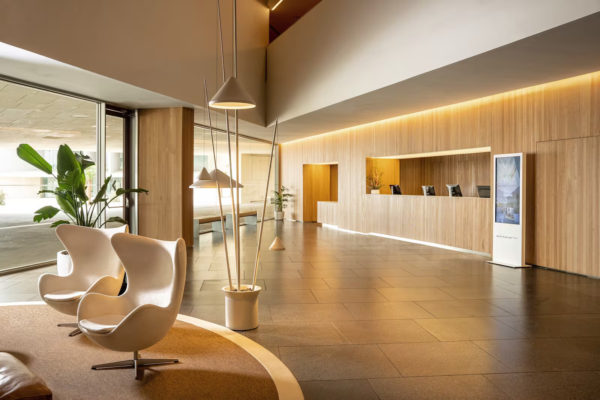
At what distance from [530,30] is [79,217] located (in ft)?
19.2

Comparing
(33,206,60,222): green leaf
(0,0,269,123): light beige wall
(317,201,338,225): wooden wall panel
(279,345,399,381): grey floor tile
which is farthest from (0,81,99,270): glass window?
(317,201,338,225): wooden wall panel

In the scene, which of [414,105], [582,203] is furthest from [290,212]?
[582,203]

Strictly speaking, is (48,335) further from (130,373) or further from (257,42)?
(257,42)

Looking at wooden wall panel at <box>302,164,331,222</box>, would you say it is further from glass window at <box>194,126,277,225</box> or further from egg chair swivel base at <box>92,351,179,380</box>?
egg chair swivel base at <box>92,351,179,380</box>

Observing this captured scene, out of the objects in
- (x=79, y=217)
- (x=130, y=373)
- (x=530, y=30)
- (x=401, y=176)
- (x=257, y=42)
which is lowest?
(x=130, y=373)

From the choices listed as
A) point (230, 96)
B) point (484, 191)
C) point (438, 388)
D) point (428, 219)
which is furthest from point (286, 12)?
point (438, 388)

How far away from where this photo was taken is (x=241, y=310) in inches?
175

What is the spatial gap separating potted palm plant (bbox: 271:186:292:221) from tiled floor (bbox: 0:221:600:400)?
28.0 feet

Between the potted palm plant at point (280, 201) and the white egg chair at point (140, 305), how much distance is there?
42.7 feet

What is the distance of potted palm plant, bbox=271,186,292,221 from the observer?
17031 millimetres

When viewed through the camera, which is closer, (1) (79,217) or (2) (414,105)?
(1) (79,217)

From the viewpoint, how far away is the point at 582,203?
7.07 metres

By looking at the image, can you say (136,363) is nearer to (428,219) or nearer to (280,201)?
(428,219)

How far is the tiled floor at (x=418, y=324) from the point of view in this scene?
325 cm
